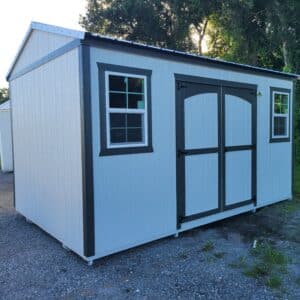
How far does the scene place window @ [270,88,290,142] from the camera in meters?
5.59

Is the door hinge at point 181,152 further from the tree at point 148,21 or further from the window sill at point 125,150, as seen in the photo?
the tree at point 148,21

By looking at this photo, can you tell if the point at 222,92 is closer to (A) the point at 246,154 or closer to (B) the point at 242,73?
(B) the point at 242,73

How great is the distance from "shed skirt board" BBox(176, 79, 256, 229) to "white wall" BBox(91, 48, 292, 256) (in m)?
0.17

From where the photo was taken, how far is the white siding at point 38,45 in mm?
3639

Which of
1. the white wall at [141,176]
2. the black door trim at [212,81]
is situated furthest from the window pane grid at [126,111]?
the black door trim at [212,81]

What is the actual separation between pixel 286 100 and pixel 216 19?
8.04 metres

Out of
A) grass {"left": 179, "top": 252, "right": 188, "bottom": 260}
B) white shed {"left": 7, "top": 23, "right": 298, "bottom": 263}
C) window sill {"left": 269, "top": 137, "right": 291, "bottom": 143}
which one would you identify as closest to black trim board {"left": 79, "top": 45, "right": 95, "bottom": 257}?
white shed {"left": 7, "top": 23, "right": 298, "bottom": 263}

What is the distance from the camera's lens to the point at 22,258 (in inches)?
142

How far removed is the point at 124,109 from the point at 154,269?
5.94 feet

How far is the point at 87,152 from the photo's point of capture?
127 inches

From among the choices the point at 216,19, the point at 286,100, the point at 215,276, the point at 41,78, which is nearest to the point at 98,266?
the point at 215,276

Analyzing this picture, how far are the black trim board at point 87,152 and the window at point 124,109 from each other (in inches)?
6.9

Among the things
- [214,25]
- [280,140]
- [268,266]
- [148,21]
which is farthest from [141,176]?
[148,21]

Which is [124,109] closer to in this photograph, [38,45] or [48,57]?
[48,57]
